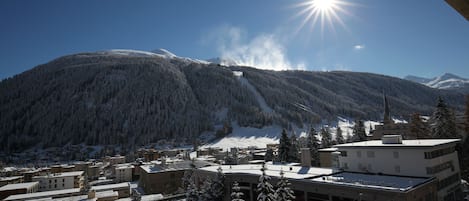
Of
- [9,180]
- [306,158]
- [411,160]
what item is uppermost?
[411,160]

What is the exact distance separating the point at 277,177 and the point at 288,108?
143 meters

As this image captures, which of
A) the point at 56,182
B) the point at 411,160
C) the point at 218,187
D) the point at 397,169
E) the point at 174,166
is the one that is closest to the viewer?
the point at 411,160

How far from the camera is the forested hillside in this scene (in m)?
137

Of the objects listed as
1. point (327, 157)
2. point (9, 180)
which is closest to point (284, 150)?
point (327, 157)

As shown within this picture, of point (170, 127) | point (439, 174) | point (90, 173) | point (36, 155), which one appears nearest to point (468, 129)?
point (439, 174)

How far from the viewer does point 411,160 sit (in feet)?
75.5

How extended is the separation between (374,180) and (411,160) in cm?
388

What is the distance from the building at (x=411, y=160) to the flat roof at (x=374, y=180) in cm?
99

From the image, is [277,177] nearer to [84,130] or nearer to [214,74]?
[84,130]

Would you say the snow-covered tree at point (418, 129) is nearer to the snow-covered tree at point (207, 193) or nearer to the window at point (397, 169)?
the window at point (397, 169)

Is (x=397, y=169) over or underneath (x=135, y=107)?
underneath

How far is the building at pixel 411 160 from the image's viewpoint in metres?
22.5

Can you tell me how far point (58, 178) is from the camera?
56438 millimetres

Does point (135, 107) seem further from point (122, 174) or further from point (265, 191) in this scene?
point (265, 191)
